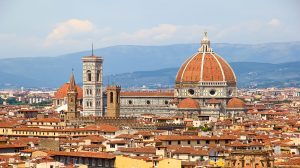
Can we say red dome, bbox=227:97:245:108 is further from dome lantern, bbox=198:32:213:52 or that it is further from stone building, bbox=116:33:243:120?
dome lantern, bbox=198:32:213:52

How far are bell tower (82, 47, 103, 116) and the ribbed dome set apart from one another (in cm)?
915

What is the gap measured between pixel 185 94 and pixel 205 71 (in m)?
3.44

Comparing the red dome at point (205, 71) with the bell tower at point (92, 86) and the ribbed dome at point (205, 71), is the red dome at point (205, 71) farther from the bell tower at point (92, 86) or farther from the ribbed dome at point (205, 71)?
the bell tower at point (92, 86)

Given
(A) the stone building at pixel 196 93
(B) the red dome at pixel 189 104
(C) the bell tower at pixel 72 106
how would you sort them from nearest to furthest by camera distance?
(C) the bell tower at pixel 72 106, (B) the red dome at pixel 189 104, (A) the stone building at pixel 196 93

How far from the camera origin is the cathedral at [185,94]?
122188mm

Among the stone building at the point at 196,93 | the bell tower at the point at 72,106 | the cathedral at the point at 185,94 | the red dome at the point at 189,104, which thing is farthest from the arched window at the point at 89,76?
the bell tower at the point at 72,106

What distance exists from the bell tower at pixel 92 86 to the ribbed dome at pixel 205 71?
360 inches

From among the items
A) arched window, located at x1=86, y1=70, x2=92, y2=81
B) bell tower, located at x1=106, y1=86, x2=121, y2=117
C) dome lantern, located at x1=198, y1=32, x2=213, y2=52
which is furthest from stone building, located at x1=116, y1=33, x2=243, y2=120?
bell tower, located at x1=106, y1=86, x2=121, y2=117

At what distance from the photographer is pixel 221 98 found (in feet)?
407

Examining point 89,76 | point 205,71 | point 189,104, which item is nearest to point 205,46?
point 205,71

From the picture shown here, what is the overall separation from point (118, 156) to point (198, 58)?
7570 cm

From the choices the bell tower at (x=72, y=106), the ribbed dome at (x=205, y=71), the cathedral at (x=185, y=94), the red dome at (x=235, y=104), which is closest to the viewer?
the bell tower at (x=72, y=106)

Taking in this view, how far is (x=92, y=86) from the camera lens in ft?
420

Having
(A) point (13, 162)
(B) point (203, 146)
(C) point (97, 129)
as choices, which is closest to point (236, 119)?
(C) point (97, 129)
